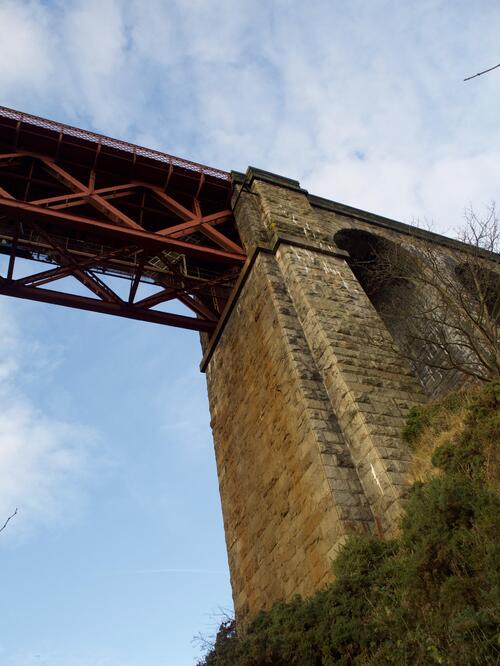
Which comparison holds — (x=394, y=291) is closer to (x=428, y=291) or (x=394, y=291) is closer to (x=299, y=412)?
(x=428, y=291)

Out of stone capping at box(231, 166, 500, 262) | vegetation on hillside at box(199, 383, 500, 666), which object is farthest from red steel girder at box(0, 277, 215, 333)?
vegetation on hillside at box(199, 383, 500, 666)

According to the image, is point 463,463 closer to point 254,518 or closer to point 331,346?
point 331,346

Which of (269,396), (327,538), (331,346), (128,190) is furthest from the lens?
(128,190)

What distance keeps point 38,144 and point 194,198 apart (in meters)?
3.39

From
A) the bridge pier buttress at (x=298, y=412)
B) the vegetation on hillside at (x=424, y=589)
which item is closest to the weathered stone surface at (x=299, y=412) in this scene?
the bridge pier buttress at (x=298, y=412)

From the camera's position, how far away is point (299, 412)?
22.9 feet

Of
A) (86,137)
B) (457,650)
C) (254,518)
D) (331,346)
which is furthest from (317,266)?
(457,650)

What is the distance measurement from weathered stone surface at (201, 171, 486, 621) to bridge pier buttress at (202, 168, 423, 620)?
2 cm

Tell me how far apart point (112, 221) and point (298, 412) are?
633 cm

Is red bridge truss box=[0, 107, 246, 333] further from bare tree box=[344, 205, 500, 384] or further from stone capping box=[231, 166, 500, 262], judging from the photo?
bare tree box=[344, 205, 500, 384]

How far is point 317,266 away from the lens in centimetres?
926

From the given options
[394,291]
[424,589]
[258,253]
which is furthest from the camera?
[394,291]

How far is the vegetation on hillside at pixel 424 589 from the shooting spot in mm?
3432

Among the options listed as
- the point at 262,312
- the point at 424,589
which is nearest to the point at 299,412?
the point at 262,312
